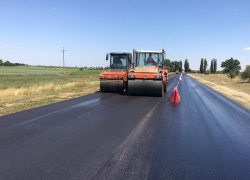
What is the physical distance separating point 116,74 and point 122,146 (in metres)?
10.3

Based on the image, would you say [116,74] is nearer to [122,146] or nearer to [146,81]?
[146,81]

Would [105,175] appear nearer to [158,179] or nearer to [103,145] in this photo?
[158,179]

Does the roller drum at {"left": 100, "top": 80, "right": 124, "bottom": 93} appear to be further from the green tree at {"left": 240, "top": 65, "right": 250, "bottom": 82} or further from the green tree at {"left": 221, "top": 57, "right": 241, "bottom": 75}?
the green tree at {"left": 221, "top": 57, "right": 241, "bottom": 75}

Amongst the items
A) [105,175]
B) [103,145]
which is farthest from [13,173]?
[103,145]

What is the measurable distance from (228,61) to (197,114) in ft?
443

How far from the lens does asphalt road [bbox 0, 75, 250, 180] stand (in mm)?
3938

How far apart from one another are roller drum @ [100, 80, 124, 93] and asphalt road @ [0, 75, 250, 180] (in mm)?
6689

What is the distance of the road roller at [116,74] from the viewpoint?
15.1 m

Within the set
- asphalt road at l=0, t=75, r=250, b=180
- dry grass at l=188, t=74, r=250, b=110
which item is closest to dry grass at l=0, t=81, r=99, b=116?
asphalt road at l=0, t=75, r=250, b=180

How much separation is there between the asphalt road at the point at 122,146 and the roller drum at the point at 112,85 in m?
6.69

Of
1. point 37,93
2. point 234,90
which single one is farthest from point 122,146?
point 234,90

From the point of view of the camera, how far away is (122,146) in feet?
16.9

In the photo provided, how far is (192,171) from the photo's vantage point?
4.02 metres

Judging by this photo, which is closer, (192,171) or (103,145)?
(192,171)
